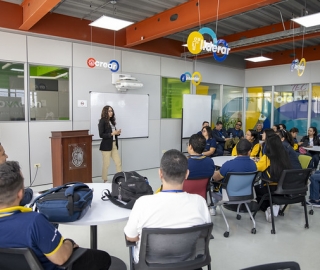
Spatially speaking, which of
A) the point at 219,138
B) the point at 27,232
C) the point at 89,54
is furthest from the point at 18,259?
the point at 219,138

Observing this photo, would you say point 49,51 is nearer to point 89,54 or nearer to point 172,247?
point 89,54

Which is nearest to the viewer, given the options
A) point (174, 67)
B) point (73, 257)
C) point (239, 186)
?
point (73, 257)

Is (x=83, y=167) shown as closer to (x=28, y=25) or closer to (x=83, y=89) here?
(x=83, y=89)

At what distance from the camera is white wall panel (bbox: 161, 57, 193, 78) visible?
7.65 m

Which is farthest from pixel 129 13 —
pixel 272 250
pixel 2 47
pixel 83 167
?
pixel 272 250

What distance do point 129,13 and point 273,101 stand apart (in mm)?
6316

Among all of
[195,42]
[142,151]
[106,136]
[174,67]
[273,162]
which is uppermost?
[174,67]

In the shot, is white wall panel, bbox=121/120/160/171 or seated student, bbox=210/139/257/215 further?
white wall panel, bbox=121/120/160/171

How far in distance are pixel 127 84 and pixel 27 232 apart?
5.31 meters

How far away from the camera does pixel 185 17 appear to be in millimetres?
5199

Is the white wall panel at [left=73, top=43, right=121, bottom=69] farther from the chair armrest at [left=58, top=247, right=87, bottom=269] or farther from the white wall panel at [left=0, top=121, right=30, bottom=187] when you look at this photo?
the chair armrest at [left=58, top=247, right=87, bottom=269]

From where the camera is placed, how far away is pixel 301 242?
324 centimetres

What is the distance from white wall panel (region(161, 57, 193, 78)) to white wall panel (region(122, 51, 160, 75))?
22cm

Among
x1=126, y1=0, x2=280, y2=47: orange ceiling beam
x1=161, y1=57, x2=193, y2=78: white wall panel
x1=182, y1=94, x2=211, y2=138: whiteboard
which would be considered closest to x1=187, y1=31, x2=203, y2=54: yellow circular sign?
x1=126, y1=0, x2=280, y2=47: orange ceiling beam
